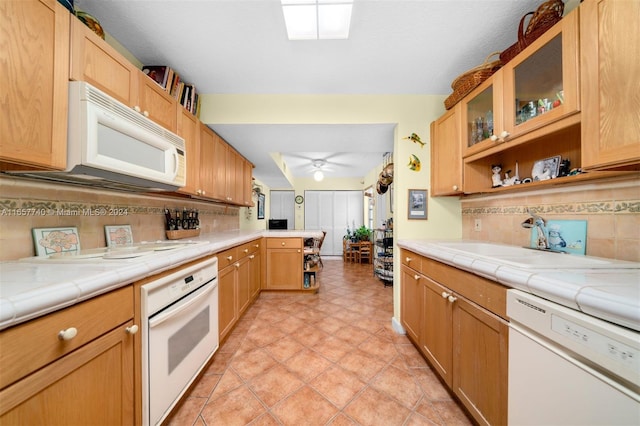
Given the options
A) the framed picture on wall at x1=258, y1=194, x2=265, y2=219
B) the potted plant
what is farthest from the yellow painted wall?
the potted plant

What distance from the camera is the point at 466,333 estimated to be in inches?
44.1

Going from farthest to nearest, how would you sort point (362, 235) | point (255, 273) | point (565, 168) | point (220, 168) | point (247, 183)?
1. point (362, 235)
2. point (247, 183)
3. point (255, 273)
4. point (220, 168)
5. point (565, 168)

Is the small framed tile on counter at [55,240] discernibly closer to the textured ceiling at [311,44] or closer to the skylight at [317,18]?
the textured ceiling at [311,44]

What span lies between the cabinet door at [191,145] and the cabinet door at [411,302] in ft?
6.30

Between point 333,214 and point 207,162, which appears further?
point 333,214

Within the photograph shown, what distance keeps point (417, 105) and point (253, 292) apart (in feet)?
8.81

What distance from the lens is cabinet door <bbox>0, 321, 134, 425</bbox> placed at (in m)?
0.57

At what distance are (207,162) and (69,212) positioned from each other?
1063 millimetres

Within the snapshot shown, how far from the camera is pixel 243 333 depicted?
2.01 m

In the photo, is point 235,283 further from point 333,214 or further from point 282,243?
point 333,214

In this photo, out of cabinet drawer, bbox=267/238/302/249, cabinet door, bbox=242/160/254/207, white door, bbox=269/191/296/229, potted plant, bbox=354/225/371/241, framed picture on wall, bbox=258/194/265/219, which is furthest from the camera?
white door, bbox=269/191/296/229

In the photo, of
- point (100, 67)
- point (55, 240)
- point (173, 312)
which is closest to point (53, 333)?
point (173, 312)

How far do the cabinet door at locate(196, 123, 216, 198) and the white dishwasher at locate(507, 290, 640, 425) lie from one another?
2178mm

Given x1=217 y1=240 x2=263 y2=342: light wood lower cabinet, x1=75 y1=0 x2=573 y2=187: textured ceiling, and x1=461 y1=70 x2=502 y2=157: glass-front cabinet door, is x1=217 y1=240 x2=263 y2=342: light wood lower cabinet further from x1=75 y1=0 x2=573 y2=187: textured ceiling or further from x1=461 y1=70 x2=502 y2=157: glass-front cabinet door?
x1=461 y1=70 x2=502 y2=157: glass-front cabinet door
